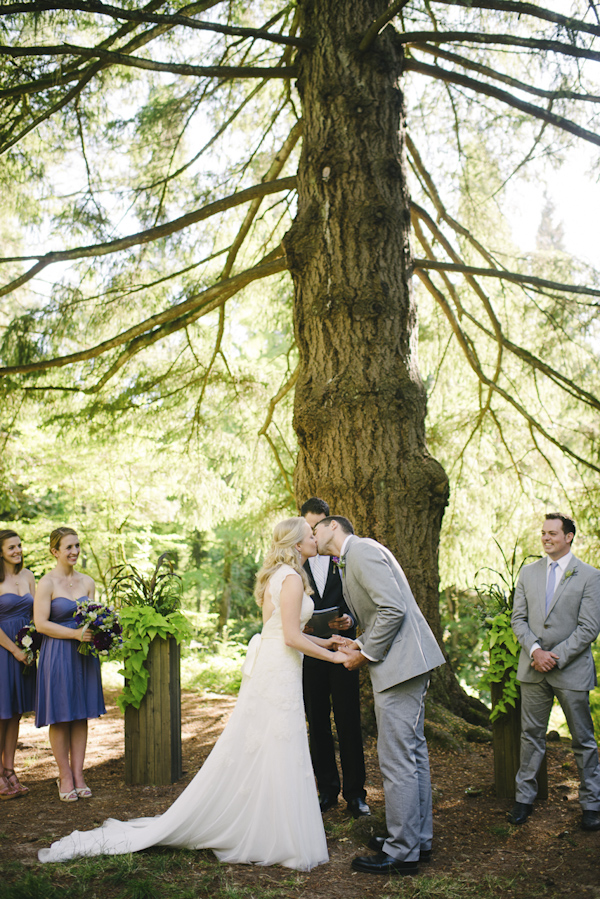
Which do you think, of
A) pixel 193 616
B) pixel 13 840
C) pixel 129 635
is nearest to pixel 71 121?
pixel 129 635

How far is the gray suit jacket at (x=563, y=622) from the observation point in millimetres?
3965

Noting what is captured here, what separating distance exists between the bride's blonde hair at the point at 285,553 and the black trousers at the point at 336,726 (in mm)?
823

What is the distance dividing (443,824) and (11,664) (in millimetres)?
2954

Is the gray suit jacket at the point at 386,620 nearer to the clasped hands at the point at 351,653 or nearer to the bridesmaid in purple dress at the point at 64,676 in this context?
the clasped hands at the point at 351,653

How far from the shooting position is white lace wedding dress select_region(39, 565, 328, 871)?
11.0ft

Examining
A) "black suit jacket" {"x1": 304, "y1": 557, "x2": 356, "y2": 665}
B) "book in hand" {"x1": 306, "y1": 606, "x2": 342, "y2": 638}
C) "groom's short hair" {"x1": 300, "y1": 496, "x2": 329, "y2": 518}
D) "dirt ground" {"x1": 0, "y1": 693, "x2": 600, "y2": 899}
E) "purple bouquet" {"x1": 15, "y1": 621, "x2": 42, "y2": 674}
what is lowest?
"dirt ground" {"x1": 0, "y1": 693, "x2": 600, "y2": 899}

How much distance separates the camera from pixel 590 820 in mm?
3775

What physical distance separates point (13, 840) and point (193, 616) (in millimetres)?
8738

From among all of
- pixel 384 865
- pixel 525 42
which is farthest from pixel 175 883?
pixel 525 42

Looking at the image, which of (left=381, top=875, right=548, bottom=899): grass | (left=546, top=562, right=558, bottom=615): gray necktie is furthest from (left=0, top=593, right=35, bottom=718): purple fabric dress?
(left=546, top=562, right=558, bottom=615): gray necktie

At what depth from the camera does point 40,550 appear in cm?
1071

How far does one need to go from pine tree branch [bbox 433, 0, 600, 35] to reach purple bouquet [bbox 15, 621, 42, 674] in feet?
17.2

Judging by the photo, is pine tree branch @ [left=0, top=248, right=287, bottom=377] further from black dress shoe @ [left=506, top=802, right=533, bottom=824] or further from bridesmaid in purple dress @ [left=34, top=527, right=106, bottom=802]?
black dress shoe @ [left=506, top=802, right=533, bottom=824]

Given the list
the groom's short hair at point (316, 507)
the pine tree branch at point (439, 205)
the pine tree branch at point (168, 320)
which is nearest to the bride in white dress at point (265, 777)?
the groom's short hair at point (316, 507)
